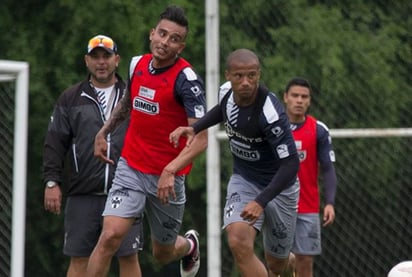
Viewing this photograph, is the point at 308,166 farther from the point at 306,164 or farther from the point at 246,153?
the point at 246,153

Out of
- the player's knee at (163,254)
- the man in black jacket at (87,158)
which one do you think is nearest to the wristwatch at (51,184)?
the man in black jacket at (87,158)

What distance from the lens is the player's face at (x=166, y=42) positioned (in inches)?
326

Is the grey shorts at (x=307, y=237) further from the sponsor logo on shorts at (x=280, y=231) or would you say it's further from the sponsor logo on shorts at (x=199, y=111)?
the sponsor logo on shorts at (x=199, y=111)

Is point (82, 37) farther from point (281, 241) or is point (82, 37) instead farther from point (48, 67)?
point (281, 241)

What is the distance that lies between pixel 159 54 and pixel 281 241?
1573mm

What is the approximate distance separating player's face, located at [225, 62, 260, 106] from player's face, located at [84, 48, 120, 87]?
1.19 meters

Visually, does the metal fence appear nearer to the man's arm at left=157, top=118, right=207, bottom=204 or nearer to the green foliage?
the green foliage

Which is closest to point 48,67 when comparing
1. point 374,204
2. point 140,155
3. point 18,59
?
point 18,59

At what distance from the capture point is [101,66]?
889 centimetres

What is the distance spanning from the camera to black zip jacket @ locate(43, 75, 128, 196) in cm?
884

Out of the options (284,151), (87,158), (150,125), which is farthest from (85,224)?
(284,151)

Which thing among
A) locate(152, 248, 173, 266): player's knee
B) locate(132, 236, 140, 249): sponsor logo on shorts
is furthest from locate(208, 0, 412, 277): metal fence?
locate(132, 236, 140, 249): sponsor logo on shorts

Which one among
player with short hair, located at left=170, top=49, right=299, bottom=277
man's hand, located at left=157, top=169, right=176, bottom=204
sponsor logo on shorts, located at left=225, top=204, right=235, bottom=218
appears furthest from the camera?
sponsor logo on shorts, located at left=225, top=204, right=235, bottom=218

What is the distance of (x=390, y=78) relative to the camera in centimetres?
1059
